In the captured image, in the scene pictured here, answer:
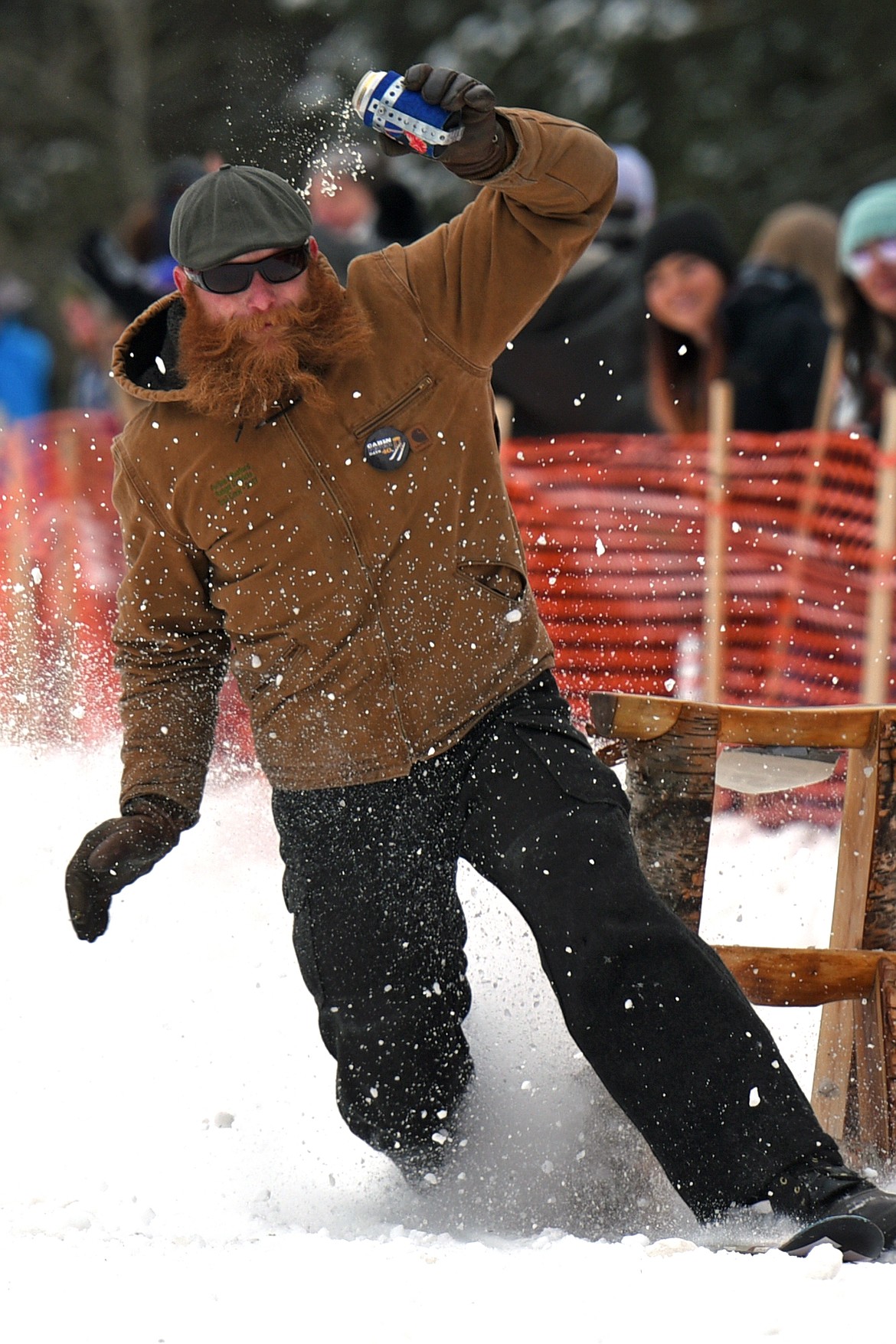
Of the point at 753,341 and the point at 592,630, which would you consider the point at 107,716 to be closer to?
the point at 592,630

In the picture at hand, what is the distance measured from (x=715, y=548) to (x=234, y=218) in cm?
371

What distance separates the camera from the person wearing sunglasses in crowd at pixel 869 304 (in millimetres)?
5977

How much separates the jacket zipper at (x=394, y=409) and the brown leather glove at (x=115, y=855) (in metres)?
0.84

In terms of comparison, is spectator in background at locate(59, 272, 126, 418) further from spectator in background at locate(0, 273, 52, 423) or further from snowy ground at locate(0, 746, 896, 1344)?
snowy ground at locate(0, 746, 896, 1344)

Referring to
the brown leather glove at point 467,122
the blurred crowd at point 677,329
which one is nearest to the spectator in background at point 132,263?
the blurred crowd at point 677,329

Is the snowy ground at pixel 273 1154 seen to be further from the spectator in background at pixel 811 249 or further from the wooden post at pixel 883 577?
the spectator in background at pixel 811 249

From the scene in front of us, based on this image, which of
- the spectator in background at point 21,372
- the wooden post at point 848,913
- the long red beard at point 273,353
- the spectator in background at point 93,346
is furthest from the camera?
the spectator in background at point 21,372

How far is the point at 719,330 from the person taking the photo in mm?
6641

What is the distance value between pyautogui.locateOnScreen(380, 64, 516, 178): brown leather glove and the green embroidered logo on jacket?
0.62 m

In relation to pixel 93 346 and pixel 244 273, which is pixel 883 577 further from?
pixel 93 346

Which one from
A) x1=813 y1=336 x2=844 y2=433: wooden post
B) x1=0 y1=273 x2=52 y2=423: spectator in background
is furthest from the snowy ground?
x1=0 y1=273 x2=52 y2=423: spectator in background

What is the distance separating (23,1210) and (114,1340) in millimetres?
841

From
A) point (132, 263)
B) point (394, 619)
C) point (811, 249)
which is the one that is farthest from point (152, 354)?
point (811, 249)

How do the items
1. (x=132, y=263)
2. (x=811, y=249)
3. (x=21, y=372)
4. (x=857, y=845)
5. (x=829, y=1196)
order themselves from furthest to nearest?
(x=21, y=372), (x=132, y=263), (x=811, y=249), (x=857, y=845), (x=829, y=1196)
